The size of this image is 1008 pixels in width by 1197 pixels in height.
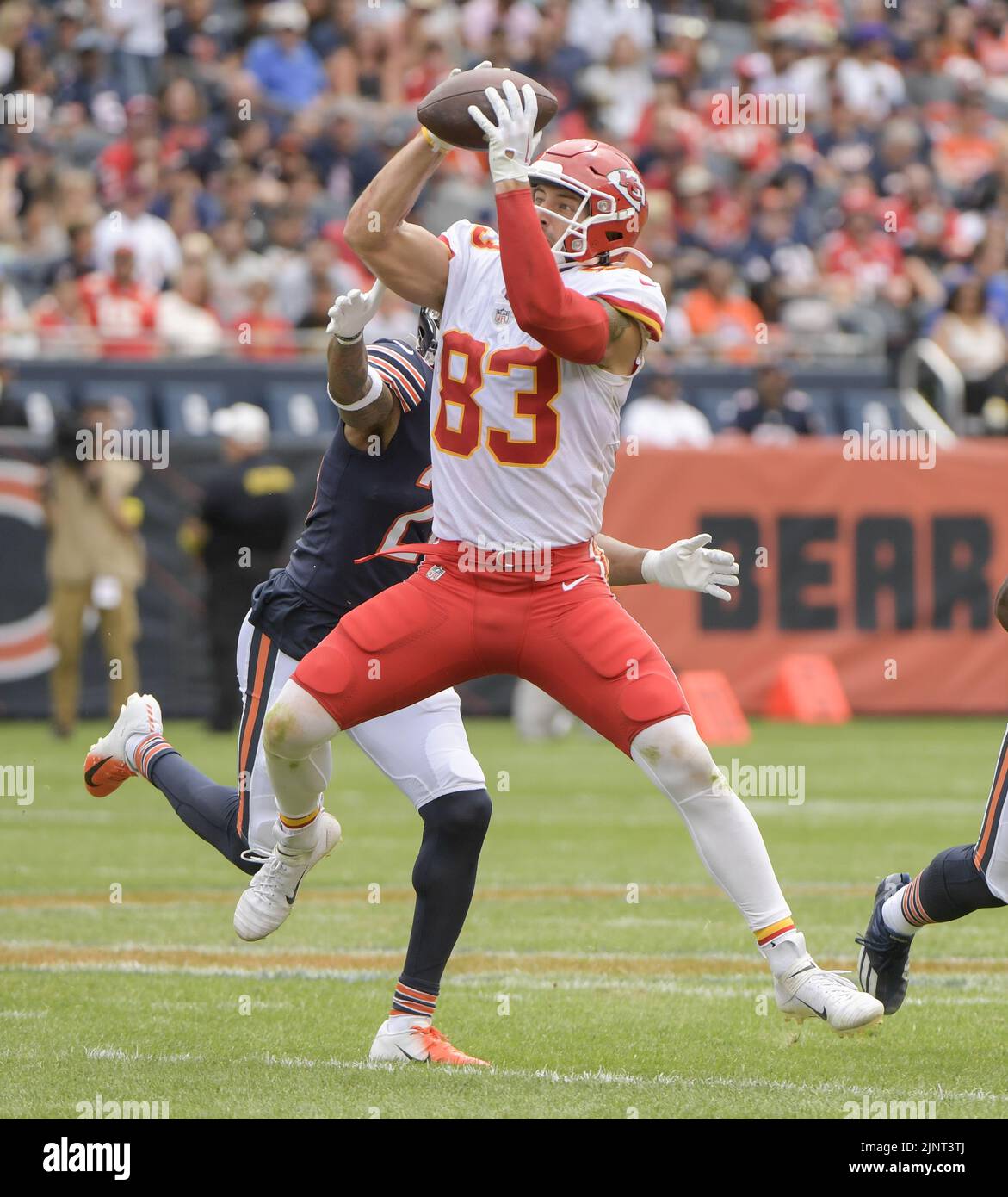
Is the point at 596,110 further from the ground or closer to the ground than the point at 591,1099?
closer to the ground

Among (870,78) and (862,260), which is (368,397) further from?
(870,78)

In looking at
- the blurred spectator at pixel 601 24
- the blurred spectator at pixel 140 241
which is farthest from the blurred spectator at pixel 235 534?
the blurred spectator at pixel 601 24

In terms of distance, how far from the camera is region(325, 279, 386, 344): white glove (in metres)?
4.93

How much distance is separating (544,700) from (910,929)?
817cm

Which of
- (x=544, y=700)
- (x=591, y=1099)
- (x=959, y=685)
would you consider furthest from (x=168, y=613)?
(x=591, y=1099)

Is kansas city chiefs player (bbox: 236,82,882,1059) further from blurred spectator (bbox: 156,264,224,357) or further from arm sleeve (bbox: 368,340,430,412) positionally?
blurred spectator (bbox: 156,264,224,357)

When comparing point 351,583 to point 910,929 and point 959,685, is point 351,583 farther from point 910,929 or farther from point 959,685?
point 959,685

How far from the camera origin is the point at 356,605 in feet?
18.3

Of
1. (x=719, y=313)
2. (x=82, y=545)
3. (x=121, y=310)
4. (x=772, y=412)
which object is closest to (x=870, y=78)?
(x=719, y=313)

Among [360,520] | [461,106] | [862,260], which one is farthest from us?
[862,260]

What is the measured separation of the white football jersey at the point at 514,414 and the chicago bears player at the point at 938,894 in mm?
1021

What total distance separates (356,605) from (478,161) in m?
12.9

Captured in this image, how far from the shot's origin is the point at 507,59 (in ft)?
61.0

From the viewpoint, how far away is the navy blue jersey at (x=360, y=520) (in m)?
5.44
